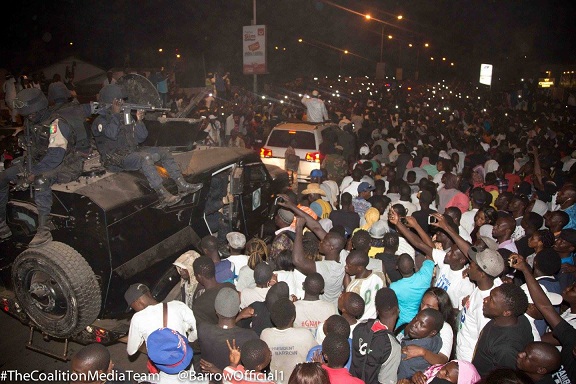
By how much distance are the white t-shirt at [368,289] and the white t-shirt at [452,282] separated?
80 centimetres

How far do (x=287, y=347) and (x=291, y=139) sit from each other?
826 centimetres

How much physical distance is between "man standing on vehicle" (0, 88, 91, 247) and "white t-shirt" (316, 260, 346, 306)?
3012 millimetres

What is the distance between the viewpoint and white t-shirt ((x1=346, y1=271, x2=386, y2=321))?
4582 mm

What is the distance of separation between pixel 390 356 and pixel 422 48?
225 feet

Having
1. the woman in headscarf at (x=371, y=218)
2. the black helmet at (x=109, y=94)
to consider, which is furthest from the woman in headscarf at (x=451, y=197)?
the black helmet at (x=109, y=94)

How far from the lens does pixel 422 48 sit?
6581 cm

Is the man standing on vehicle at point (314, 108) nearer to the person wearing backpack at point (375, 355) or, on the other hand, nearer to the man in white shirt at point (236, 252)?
the man in white shirt at point (236, 252)

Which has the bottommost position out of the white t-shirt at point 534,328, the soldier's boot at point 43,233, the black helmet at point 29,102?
the white t-shirt at point 534,328

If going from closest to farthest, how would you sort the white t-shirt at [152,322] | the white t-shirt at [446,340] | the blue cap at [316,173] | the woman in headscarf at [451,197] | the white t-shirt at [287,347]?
the white t-shirt at [287,347] < the white t-shirt at [446,340] < the white t-shirt at [152,322] < the woman in headscarf at [451,197] < the blue cap at [316,173]

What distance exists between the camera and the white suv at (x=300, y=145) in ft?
36.8

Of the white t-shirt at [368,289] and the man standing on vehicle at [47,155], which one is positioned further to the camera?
the man standing on vehicle at [47,155]

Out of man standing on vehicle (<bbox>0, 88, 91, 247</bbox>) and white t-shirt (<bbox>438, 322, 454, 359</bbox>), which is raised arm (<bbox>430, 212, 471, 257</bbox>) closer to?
white t-shirt (<bbox>438, 322, 454, 359</bbox>)

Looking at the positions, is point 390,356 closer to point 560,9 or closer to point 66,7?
point 66,7

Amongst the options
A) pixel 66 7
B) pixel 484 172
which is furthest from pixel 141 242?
pixel 66 7
